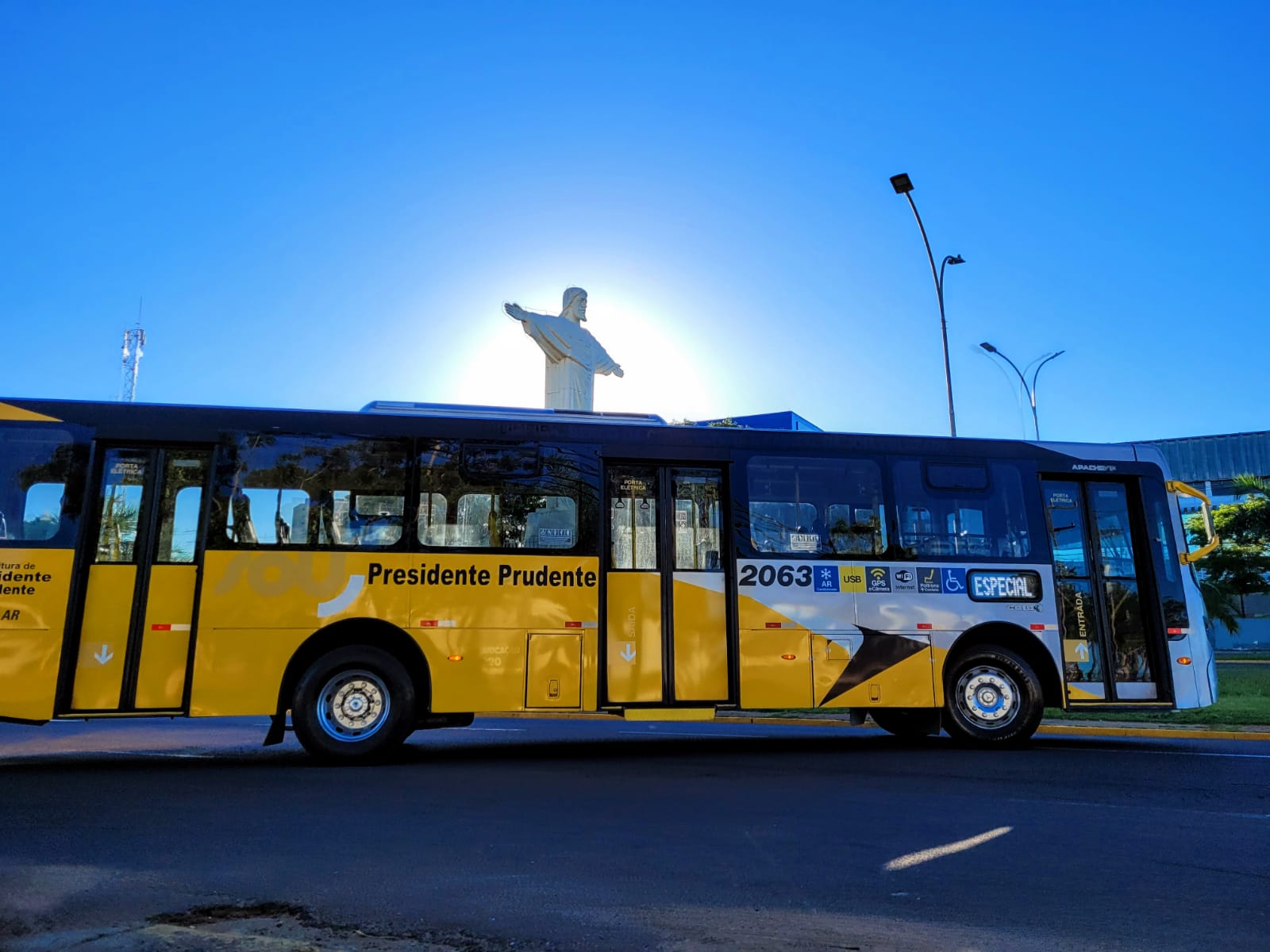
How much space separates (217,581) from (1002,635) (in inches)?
313

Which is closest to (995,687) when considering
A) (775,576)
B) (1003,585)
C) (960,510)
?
(1003,585)

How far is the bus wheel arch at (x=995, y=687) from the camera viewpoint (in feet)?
31.4

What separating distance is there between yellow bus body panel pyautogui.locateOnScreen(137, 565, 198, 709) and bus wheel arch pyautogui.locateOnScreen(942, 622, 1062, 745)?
24.5 feet

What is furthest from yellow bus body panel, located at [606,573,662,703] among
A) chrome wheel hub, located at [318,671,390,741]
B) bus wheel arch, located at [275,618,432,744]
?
chrome wheel hub, located at [318,671,390,741]

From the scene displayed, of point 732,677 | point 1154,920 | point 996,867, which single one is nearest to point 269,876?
point 996,867

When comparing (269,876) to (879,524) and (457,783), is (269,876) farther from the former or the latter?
(879,524)

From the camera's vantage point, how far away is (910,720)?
34.0 feet

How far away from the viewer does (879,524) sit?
A: 9.56m

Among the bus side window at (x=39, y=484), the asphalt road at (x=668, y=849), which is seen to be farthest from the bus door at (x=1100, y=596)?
the bus side window at (x=39, y=484)

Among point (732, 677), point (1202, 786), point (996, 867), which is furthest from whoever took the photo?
point (732, 677)

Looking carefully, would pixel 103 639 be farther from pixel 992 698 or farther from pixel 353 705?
pixel 992 698

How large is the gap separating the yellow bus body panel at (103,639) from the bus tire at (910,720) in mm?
7373

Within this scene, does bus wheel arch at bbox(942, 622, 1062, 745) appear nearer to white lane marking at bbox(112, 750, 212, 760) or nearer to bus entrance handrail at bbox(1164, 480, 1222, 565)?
bus entrance handrail at bbox(1164, 480, 1222, 565)

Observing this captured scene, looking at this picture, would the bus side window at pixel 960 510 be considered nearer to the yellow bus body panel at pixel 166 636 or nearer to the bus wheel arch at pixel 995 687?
the bus wheel arch at pixel 995 687
